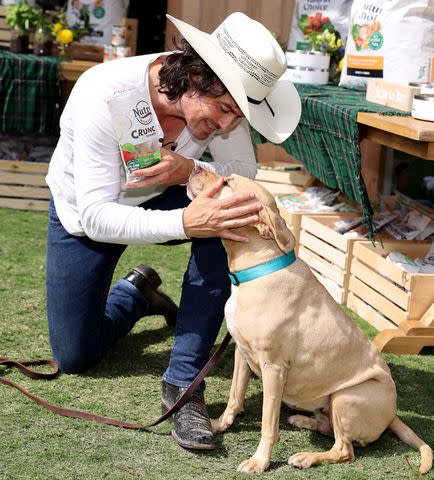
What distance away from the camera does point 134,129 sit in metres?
3.04

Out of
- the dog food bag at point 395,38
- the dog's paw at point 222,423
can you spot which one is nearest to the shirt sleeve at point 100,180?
the dog's paw at point 222,423

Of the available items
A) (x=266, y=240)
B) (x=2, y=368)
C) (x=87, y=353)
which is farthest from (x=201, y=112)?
(x=2, y=368)

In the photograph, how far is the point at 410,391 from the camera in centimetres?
350

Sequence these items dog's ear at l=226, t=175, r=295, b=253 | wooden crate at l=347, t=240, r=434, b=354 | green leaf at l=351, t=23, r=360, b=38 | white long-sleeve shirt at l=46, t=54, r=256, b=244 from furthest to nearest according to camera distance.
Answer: green leaf at l=351, t=23, r=360, b=38
wooden crate at l=347, t=240, r=434, b=354
white long-sleeve shirt at l=46, t=54, r=256, b=244
dog's ear at l=226, t=175, r=295, b=253

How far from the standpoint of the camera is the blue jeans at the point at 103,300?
320 cm

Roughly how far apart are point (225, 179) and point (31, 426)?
3.45ft

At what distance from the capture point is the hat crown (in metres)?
2.91

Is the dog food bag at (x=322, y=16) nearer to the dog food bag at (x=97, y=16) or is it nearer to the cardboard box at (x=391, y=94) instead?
the cardboard box at (x=391, y=94)

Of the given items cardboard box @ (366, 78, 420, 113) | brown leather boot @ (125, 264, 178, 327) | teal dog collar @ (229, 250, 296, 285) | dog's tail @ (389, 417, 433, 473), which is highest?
cardboard box @ (366, 78, 420, 113)

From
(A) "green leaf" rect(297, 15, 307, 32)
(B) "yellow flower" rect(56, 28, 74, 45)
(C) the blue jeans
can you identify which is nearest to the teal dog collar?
(C) the blue jeans

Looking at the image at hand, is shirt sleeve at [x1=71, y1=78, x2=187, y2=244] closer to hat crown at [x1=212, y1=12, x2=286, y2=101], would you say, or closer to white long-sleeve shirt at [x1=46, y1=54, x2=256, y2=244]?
white long-sleeve shirt at [x1=46, y1=54, x2=256, y2=244]

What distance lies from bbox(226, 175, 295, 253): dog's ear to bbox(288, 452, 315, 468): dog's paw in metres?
0.65

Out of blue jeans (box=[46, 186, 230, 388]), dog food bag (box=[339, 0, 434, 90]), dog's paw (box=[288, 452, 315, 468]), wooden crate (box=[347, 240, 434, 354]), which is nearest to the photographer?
dog's paw (box=[288, 452, 315, 468])

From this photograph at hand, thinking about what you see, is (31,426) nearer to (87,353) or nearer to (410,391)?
(87,353)
